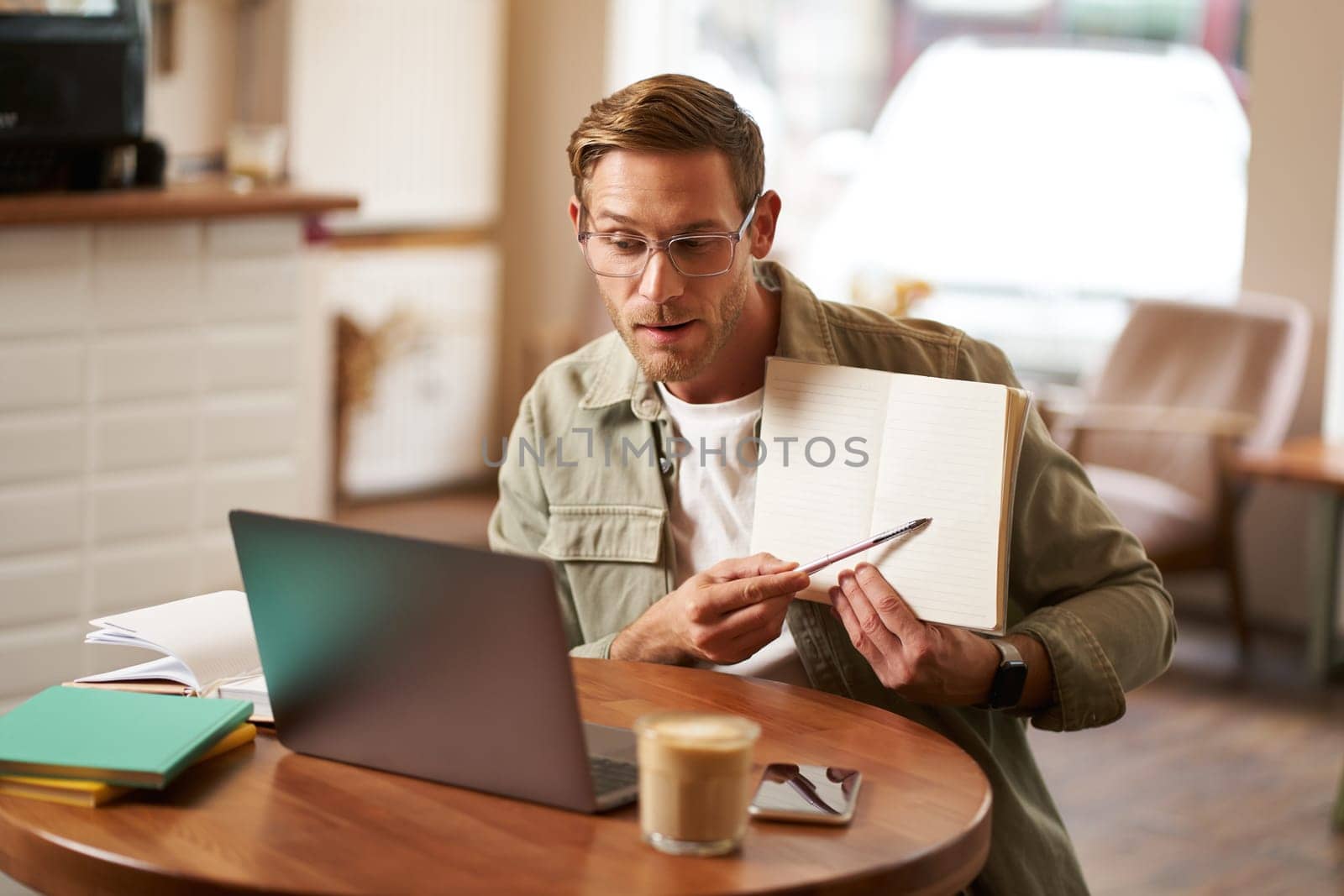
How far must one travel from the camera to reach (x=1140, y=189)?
17.7 feet

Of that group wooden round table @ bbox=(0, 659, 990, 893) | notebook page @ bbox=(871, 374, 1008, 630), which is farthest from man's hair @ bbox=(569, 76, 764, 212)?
wooden round table @ bbox=(0, 659, 990, 893)

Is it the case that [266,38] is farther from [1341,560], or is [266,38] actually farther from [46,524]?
[1341,560]

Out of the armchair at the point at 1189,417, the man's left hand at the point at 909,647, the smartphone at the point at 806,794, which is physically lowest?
the armchair at the point at 1189,417

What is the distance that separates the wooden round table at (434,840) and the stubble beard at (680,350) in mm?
504

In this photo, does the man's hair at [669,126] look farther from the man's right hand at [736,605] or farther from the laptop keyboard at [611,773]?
the laptop keyboard at [611,773]

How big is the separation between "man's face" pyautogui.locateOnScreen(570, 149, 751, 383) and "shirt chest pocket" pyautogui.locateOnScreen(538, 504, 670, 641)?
0.58 feet

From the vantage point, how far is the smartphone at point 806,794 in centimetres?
124

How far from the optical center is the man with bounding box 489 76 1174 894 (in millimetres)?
1584

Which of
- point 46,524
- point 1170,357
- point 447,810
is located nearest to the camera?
point 447,810


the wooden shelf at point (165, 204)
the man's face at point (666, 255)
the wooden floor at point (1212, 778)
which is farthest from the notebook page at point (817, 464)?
the wooden shelf at point (165, 204)

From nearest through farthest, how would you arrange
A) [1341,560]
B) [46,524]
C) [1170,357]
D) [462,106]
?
[46,524] → [1341,560] → [1170,357] → [462,106]

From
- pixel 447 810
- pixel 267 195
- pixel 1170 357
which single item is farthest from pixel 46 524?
pixel 1170 357

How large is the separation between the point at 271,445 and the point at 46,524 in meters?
0.56

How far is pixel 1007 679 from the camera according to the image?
158cm
